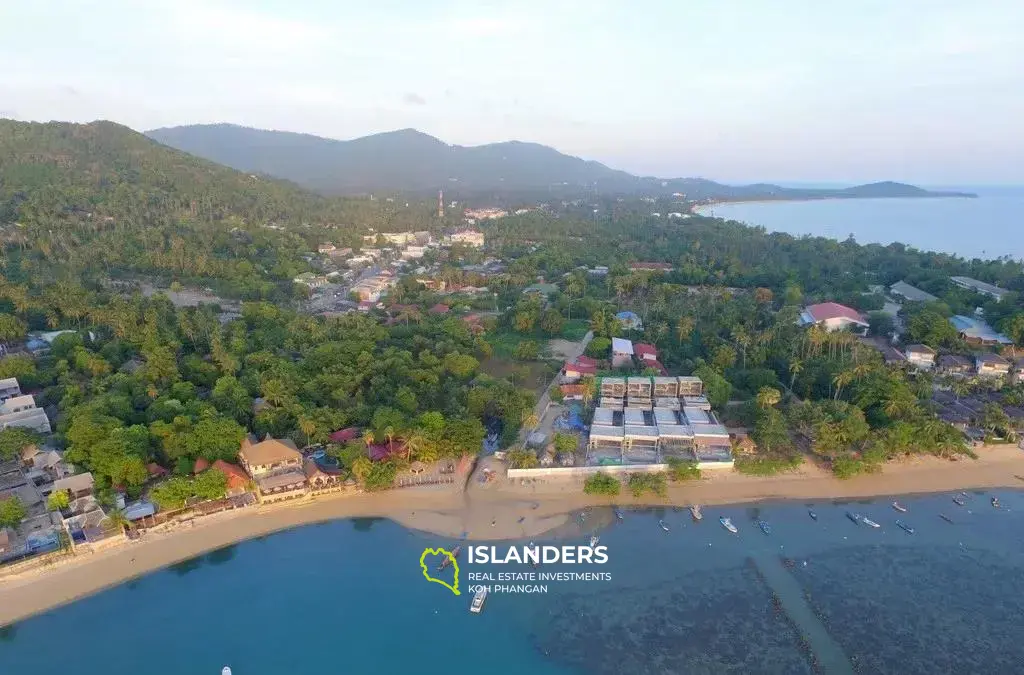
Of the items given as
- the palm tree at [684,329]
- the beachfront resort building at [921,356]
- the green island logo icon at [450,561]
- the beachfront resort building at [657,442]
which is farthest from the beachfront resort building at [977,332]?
the green island logo icon at [450,561]

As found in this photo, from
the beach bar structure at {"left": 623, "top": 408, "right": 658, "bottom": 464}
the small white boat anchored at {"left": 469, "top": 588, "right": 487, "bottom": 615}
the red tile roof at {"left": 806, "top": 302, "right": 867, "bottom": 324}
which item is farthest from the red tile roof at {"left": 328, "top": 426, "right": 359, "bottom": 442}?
the red tile roof at {"left": 806, "top": 302, "right": 867, "bottom": 324}

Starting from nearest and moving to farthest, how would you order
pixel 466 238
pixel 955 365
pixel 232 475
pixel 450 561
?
1. pixel 450 561
2. pixel 232 475
3. pixel 955 365
4. pixel 466 238

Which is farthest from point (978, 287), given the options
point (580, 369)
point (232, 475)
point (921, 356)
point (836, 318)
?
point (232, 475)

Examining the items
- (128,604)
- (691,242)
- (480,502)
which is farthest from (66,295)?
(691,242)

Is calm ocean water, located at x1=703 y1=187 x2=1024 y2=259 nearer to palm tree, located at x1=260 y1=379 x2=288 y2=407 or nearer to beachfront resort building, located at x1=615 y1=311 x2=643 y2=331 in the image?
beachfront resort building, located at x1=615 y1=311 x2=643 y2=331

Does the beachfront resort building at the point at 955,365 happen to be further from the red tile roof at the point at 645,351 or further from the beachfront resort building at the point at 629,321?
the beachfront resort building at the point at 629,321

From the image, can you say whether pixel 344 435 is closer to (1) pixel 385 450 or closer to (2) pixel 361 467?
(1) pixel 385 450
